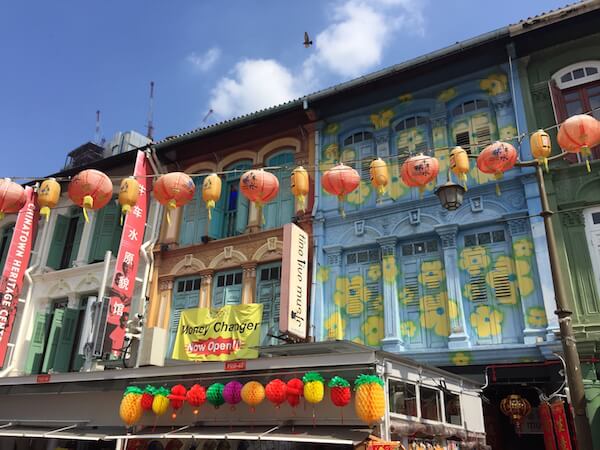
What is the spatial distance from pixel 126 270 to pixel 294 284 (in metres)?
5.67

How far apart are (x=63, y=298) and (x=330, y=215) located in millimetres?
9880

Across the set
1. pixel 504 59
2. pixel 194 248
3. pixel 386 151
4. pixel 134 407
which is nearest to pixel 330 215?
pixel 386 151

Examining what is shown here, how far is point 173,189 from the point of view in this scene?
962 cm

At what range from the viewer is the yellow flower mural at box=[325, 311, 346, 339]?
1259cm

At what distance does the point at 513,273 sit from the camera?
37.0 ft

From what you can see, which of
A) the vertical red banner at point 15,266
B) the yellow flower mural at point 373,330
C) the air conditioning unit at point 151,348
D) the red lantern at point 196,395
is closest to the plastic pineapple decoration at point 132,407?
the red lantern at point 196,395

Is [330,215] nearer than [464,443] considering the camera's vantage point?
No

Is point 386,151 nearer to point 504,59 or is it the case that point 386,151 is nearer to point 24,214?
point 504,59

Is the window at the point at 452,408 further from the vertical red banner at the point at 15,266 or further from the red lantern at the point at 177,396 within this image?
the vertical red banner at the point at 15,266

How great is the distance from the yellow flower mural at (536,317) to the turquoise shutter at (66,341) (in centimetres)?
1308

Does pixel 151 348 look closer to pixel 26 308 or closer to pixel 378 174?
pixel 378 174

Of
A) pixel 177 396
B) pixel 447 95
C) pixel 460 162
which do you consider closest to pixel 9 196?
pixel 177 396

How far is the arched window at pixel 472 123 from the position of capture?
42.1ft

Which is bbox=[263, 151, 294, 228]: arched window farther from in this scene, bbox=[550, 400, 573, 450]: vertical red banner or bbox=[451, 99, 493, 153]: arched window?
bbox=[550, 400, 573, 450]: vertical red banner
